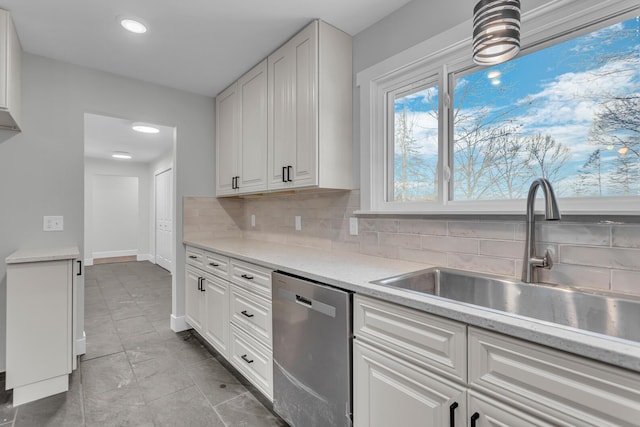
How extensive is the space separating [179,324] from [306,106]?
2409mm

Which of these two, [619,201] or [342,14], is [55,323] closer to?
[342,14]

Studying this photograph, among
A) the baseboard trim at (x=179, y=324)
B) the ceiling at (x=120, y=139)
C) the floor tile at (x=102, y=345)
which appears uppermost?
the ceiling at (x=120, y=139)

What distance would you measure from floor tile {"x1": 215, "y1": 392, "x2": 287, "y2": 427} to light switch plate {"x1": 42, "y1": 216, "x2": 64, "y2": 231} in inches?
72.6

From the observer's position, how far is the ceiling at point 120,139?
393cm

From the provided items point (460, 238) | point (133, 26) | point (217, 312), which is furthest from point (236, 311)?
point (133, 26)

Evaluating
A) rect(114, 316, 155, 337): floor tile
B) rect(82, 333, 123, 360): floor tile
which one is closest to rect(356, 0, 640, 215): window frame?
rect(82, 333, 123, 360): floor tile

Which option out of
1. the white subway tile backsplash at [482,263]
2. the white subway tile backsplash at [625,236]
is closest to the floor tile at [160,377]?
the white subway tile backsplash at [482,263]

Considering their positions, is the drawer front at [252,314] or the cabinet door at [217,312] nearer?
the drawer front at [252,314]

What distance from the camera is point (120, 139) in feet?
15.6

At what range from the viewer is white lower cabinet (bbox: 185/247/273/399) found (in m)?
1.79

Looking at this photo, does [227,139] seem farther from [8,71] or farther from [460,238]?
[460,238]

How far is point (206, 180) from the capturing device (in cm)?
318

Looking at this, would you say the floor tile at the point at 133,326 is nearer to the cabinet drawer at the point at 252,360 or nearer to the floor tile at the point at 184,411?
the floor tile at the point at 184,411

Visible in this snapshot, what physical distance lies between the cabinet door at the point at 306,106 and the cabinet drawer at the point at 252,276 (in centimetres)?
63
